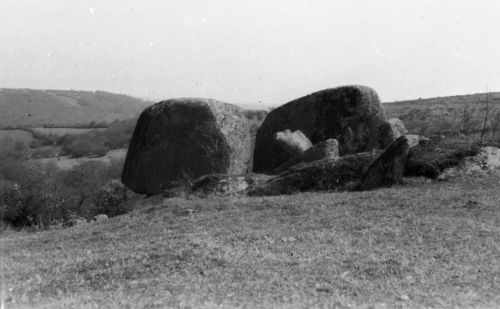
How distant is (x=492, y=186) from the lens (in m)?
9.46

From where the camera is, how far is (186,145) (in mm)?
14742

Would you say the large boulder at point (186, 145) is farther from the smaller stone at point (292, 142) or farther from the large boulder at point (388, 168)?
the large boulder at point (388, 168)

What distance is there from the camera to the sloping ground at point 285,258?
4.55 metres

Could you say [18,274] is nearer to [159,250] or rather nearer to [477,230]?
[159,250]

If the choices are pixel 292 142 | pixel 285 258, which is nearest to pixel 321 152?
pixel 292 142

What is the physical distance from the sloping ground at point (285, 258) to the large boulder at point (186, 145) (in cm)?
512

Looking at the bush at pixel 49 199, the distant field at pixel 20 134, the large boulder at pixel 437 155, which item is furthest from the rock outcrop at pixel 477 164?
the distant field at pixel 20 134

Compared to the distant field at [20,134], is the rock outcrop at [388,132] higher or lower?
higher

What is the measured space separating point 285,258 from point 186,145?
9.29m

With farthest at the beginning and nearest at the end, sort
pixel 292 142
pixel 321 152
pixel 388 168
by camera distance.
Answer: pixel 292 142, pixel 321 152, pixel 388 168

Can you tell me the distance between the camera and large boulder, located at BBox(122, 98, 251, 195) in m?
14.5

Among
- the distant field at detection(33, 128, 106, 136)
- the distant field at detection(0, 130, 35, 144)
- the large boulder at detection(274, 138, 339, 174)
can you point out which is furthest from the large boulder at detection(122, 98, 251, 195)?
the distant field at detection(33, 128, 106, 136)

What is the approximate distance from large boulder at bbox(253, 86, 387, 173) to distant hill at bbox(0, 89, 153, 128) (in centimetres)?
4446

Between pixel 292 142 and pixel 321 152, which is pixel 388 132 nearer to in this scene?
pixel 292 142
